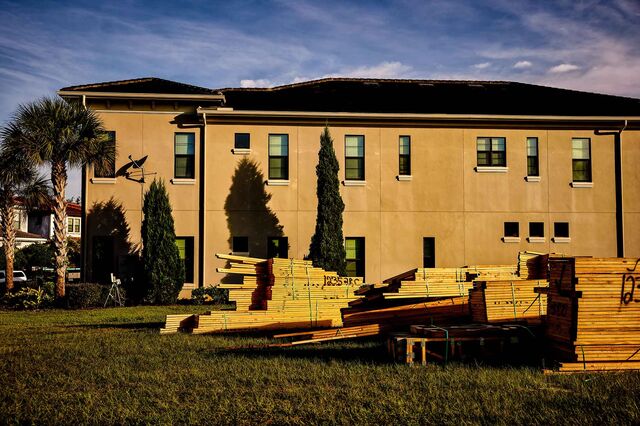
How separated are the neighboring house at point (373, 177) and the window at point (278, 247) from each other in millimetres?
57

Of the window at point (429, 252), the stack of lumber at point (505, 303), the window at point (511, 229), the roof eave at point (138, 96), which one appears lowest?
the stack of lumber at point (505, 303)

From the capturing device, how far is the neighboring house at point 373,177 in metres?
24.4

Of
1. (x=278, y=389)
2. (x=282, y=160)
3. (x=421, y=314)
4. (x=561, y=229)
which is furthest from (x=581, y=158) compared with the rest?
(x=278, y=389)

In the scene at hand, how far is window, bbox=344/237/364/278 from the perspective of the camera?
81.3ft

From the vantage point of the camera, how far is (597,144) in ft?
85.1

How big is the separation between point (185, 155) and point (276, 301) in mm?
11232

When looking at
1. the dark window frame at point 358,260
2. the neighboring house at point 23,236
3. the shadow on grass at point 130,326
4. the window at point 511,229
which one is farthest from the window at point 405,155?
the neighboring house at point 23,236

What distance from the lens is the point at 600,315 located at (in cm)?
995

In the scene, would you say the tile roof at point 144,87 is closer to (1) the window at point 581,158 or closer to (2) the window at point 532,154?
(2) the window at point 532,154

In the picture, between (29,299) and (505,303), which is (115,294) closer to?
(29,299)

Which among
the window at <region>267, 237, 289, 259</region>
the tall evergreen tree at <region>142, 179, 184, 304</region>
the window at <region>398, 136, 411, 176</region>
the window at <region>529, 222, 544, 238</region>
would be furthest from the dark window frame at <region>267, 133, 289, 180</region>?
the window at <region>529, 222, 544, 238</region>

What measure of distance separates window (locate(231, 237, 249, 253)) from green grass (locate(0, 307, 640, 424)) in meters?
11.7

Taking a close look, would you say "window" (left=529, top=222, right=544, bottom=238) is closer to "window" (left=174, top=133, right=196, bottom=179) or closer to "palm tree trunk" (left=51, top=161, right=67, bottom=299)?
"window" (left=174, top=133, right=196, bottom=179)

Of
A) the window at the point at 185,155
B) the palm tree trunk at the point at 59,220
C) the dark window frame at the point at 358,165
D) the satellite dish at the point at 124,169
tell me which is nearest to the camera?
the palm tree trunk at the point at 59,220
